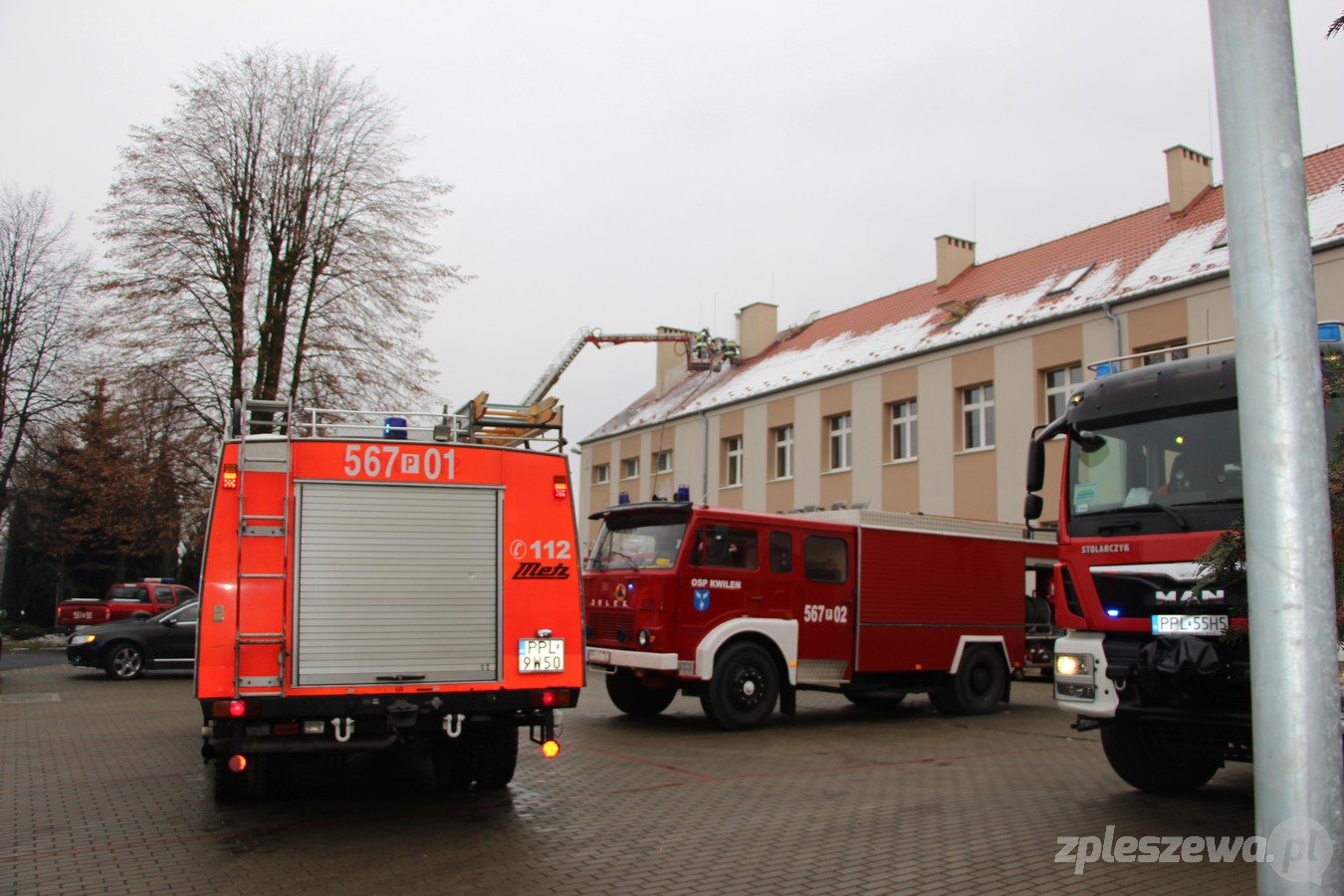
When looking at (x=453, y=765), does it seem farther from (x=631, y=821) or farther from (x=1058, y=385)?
(x=1058, y=385)

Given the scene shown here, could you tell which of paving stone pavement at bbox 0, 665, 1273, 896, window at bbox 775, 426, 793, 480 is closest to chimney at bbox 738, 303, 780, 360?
window at bbox 775, 426, 793, 480

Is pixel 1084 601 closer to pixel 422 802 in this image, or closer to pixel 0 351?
pixel 422 802

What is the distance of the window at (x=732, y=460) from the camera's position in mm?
33375

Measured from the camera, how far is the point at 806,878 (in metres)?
5.78

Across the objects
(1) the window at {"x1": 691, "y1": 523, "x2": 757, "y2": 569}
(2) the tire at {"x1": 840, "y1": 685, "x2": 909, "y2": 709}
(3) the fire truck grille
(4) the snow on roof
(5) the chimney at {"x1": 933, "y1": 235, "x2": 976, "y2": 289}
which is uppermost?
(5) the chimney at {"x1": 933, "y1": 235, "x2": 976, "y2": 289}

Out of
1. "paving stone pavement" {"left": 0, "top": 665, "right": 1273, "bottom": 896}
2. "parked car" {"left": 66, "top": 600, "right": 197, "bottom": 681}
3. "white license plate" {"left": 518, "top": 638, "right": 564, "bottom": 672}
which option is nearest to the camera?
"paving stone pavement" {"left": 0, "top": 665, "right": 1273, "bottom": 896}

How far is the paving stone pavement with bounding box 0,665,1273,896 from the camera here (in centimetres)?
574

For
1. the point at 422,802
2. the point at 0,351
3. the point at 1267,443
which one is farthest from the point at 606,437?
the point at 1267,443

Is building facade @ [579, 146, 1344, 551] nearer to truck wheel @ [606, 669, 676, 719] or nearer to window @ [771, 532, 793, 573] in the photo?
truck wheel @ [606, 669, 676, 719]

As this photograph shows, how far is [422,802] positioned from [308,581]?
191cm

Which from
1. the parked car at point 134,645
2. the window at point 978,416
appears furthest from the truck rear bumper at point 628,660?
the window at point 978,416

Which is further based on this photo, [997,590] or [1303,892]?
[997,590]

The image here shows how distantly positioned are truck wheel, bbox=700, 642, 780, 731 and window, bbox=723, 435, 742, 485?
20.9 m

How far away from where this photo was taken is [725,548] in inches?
480
